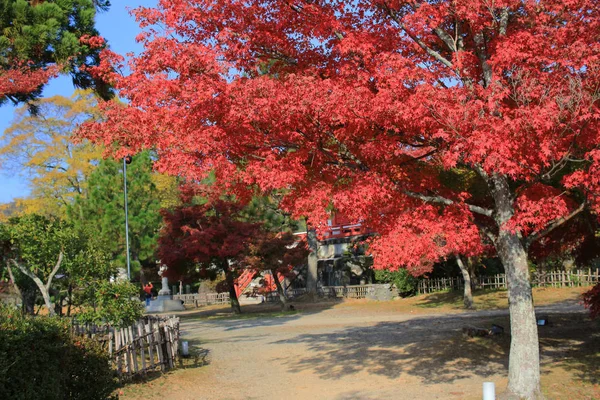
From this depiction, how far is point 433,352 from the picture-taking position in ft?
45.2

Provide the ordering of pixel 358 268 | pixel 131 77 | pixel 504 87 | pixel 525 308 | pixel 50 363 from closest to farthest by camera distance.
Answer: pixel 50 363, pixel 504 87, pixel 525 308, pixel 131 77, pixel 358 268

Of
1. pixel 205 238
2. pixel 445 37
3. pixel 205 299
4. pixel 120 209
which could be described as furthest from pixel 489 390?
pixel 205 299

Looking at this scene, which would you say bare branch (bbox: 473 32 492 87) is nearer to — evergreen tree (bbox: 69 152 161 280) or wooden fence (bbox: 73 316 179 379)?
wooden fence (bbox: 73 316 179 379)

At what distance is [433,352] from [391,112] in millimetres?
7491

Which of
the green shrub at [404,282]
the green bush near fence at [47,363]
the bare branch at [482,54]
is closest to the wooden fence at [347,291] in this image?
the green shrub at [404,282]

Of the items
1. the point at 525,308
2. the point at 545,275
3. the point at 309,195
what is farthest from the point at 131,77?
the point at 545,275

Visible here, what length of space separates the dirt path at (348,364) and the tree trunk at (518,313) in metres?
0.92

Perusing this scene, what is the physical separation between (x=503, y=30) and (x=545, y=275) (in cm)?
2174

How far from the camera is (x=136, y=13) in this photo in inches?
384

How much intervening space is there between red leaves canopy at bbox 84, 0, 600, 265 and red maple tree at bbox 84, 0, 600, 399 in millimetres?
28

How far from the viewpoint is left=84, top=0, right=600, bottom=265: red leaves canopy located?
7.92 meters

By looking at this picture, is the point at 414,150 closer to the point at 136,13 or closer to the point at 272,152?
the point at 272,152

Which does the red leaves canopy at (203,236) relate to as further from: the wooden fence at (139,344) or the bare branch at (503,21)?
the bare branch at (503,21)

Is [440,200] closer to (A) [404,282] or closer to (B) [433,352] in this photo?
(B) [433,352]
